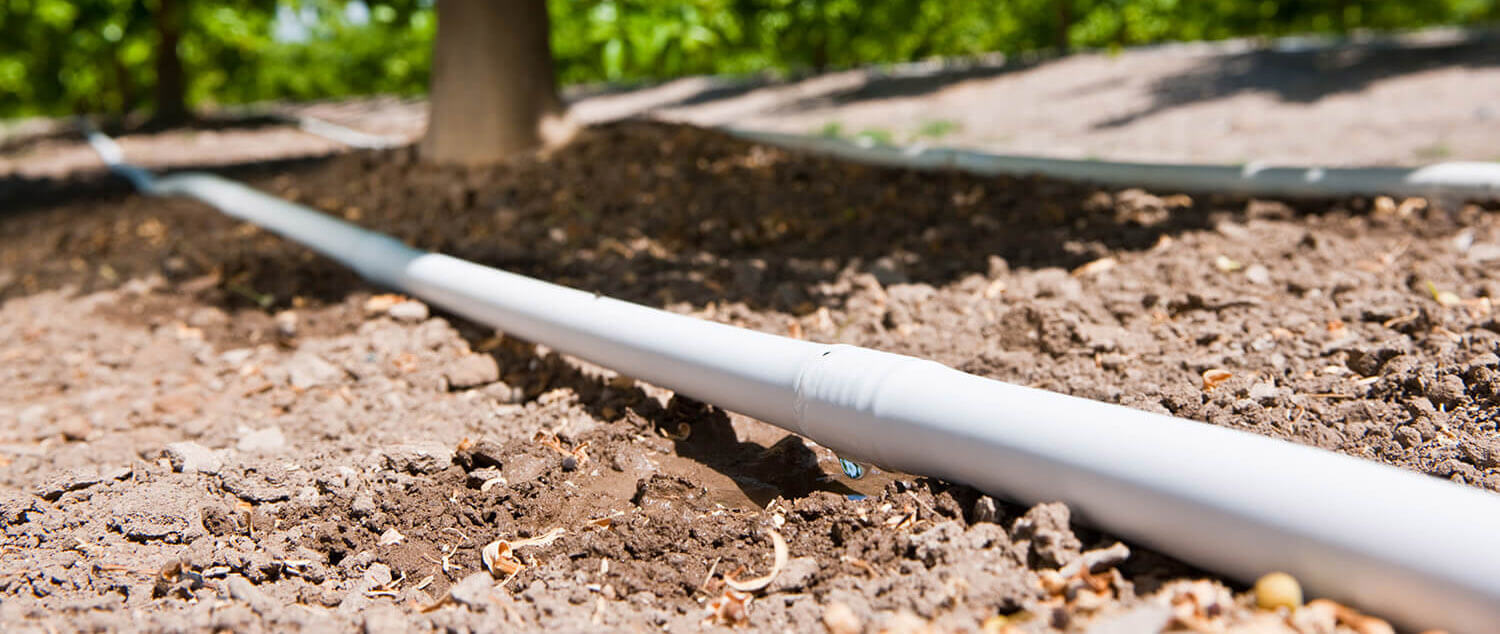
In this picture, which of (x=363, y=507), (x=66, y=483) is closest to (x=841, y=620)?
(x=363, y=507)

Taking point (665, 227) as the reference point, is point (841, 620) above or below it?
below

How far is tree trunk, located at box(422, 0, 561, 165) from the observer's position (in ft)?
20.0

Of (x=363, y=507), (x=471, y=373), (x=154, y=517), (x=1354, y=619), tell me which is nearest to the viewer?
(x=1354, y=619)

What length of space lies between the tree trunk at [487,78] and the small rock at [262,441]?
3257mm

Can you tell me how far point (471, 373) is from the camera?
342cm

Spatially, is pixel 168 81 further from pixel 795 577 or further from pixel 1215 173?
pixel 795 577

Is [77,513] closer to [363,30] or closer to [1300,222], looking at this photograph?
[1300,222]

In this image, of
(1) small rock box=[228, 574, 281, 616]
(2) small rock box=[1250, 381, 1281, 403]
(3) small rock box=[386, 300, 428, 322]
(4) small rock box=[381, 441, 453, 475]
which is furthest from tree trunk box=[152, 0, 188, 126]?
(2) small rock box=[1250, 381, 1281, 403]

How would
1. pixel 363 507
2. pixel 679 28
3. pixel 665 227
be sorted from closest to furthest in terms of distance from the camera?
pixel 363 507, pixel 665 227, pixel 679 28

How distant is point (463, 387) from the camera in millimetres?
3418

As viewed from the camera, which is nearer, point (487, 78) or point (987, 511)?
point (987, 511)

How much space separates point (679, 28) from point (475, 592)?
4.56 m

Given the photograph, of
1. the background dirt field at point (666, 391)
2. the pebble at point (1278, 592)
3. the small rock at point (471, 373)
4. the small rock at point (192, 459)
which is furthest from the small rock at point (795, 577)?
the small rock at point (471, 373)

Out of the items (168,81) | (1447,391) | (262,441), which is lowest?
(262,441)
